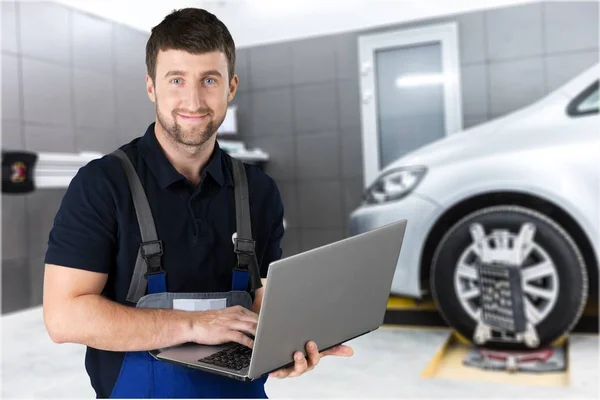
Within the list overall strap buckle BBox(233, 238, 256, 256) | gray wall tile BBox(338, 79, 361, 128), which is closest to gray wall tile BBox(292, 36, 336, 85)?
gray wall tile BBox(338, 79, 361, 128)

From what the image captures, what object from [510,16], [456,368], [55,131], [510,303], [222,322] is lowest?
[456,368]

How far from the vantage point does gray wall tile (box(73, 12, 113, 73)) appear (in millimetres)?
3477

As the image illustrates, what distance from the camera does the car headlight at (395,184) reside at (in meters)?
2.55

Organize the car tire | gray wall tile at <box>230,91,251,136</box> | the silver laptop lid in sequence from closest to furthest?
1. the silver laptop lid
2. the car tire
3. gray wall tile at <box>230,91,251,136</box>

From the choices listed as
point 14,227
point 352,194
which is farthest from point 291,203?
point 14,227

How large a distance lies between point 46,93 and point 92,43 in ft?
1.57

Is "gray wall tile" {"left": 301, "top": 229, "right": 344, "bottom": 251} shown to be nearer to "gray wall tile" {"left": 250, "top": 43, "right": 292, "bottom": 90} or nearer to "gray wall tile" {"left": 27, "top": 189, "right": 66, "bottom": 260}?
"gray wall tile" {"left": 250, "top": 43, "right": 292, "bottom": 90}

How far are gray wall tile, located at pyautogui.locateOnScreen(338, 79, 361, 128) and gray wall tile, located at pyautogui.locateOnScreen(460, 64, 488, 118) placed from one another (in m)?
0.71

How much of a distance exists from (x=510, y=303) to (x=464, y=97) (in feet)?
5.95

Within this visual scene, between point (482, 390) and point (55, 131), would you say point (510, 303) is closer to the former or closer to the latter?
point (482, 390)

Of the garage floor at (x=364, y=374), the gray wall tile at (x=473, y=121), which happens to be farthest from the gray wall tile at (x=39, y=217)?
the gray wall tile at (x=473, y=121)

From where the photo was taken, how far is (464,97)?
370 cm

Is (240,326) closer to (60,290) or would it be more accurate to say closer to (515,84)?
(60,290)

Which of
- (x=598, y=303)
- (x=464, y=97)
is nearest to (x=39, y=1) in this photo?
(x=464, y=97)
